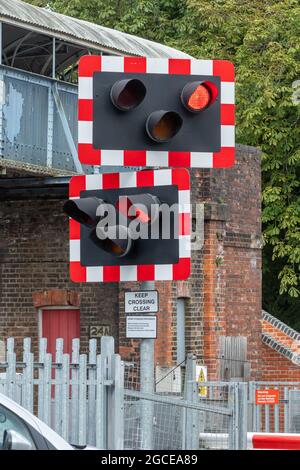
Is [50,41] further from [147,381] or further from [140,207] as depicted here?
[147,381]

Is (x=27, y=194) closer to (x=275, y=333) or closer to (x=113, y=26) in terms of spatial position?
(x=275, y=333)

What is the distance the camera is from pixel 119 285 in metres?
23.4

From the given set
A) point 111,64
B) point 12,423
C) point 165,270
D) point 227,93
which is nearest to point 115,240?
point 165,270

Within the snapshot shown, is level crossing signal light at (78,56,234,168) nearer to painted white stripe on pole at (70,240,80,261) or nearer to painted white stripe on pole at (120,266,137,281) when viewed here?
painted white stripe on pole at (70,240,80,261)

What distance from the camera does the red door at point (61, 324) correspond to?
2375 centimetres

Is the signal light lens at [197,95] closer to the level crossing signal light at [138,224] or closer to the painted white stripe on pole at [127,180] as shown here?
the level crossing signal light at [138,224]

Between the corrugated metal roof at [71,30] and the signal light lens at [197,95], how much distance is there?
989 cm

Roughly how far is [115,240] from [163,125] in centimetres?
101

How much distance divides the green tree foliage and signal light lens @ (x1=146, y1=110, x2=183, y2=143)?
72.2ft

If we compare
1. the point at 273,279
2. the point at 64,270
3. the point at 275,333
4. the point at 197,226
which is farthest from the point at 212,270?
the point at 273,279

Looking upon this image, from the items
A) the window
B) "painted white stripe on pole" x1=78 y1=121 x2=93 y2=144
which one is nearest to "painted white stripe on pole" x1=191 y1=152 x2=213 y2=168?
"painted white stripe on pole" x1=78 y1=121 x2=93 y2=144

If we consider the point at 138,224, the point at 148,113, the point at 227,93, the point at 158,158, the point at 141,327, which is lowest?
the point at 141,327

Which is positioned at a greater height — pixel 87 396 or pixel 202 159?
pixel 202 159

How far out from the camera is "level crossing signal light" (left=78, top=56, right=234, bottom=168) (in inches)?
421
